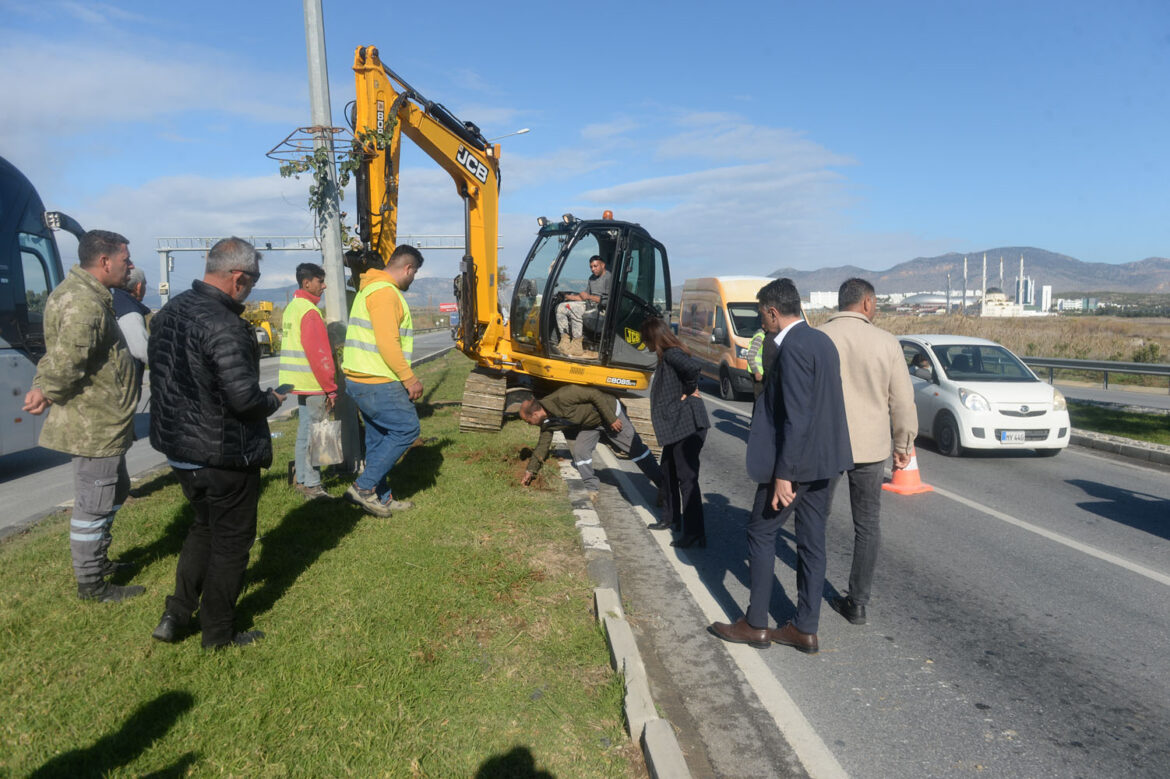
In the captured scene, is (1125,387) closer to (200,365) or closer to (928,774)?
(928,774)

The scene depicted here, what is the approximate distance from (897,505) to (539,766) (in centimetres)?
583

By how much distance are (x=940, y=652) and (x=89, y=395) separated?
5.22m

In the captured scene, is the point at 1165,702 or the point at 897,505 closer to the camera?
the point at 1165,702

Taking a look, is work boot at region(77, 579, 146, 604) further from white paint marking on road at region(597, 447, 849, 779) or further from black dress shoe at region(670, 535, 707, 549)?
black dress shoe at region(670, 535, 707, 549)

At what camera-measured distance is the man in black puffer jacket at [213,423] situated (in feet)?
12.4

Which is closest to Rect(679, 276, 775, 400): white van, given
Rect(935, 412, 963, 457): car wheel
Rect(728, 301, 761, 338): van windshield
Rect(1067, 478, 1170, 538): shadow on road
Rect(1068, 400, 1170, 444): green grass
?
Rect(728, 301, 761, 338): van windshield

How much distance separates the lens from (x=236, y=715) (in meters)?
3.35

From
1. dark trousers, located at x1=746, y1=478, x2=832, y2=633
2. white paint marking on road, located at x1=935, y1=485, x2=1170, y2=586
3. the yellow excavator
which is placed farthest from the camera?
the yellow excavator

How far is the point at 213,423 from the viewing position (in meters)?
3.80

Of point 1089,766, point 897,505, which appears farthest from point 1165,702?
point 897,505

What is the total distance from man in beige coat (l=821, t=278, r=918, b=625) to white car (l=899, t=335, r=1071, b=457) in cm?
608

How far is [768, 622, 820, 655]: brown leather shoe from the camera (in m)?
4.40

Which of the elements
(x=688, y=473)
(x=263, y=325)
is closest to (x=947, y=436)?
(x=688, y=473)

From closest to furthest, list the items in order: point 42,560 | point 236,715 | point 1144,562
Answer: point 236,715 → point 42,560 → point 1144,562
